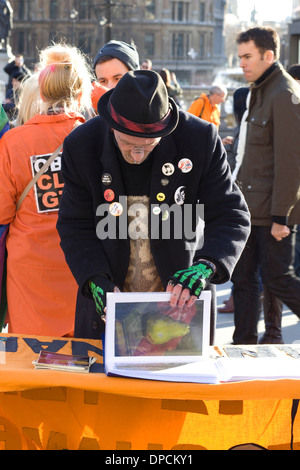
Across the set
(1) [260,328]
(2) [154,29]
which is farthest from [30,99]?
(2) [154,29]

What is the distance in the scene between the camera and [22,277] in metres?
3.70

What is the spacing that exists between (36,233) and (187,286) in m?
1.46

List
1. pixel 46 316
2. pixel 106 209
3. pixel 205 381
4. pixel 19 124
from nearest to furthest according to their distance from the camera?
pixel 205 381
pixel 106 209
pixel 46 316
pixel 19 124

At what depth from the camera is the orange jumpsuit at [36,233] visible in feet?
12.0

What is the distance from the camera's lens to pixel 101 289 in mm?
2588

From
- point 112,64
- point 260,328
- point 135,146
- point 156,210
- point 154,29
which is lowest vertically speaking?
point 260,328

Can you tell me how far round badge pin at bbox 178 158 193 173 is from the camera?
2.78 meters

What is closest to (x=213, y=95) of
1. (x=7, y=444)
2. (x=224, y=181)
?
(x=224, y=181)

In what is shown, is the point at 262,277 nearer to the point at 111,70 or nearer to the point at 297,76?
the point at 111,70

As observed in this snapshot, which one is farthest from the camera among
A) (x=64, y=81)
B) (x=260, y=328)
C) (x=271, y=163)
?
(x=260, y=328)

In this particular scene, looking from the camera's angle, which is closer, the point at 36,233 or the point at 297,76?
the point at 36,233

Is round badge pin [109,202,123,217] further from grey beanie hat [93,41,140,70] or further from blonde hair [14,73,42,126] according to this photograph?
grey beanie hat [93,41,140,70]
